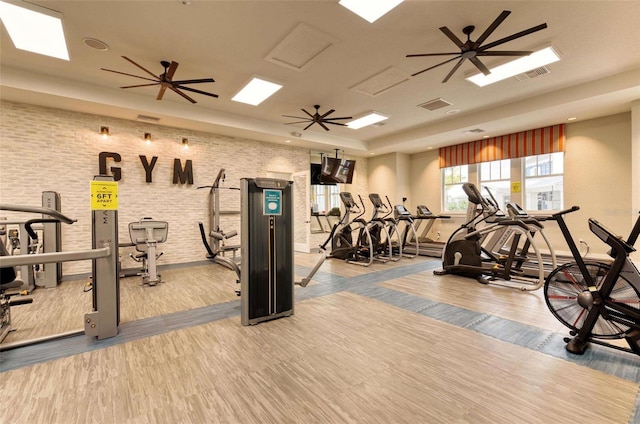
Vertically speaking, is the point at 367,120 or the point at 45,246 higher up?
the point at 367,120

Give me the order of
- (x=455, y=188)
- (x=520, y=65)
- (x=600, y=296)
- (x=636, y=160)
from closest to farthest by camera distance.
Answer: (x=600, y=296) < (x=520, y=65) < (x=636, y=160) < (x=455, y=188)

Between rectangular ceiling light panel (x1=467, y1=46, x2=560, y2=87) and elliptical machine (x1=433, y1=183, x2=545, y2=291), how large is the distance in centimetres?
189

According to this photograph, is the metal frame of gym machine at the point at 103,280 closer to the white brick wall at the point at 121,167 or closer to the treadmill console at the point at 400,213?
the white brick wall at the point at 121,167

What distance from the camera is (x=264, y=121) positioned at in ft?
24.0

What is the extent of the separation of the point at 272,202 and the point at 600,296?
10.8 ft

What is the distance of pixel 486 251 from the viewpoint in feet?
18.1

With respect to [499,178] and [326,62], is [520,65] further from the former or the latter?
[499,178]

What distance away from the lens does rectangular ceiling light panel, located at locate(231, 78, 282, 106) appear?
202 inches

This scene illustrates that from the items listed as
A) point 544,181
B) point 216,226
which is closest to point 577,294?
point 216,226

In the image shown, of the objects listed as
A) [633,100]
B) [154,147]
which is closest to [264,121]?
[154,147]

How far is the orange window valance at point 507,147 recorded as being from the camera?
7066 millimetres

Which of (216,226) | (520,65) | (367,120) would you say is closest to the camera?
(520,65)

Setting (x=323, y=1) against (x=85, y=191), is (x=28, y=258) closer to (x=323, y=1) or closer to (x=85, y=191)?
(x=323, y=1)

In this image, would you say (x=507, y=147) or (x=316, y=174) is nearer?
(x=507, y=147)
